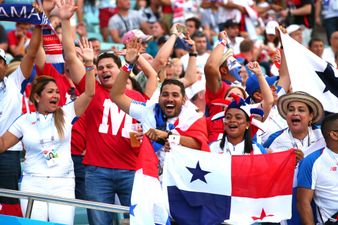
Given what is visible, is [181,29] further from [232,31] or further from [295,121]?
[232,31]

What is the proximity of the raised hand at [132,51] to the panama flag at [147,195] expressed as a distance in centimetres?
75

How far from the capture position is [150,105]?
9.19 meters

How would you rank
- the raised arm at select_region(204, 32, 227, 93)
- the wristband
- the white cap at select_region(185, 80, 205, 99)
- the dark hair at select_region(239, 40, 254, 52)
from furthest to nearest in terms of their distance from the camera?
the dark hair at select_region(239, 40, 254, 52)
the white cap at select_region(185, 80, 205, 99)
the raised arm at select_region(204, 32, 227, 93)
the wristband

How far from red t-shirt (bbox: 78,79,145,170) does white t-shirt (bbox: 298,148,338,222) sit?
176cm

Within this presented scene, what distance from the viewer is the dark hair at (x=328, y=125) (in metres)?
8.74

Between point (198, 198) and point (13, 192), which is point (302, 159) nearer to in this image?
point (198, 198)

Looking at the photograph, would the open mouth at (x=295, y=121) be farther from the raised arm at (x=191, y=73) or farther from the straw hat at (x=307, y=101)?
the raised arm at (x=191, y=73)

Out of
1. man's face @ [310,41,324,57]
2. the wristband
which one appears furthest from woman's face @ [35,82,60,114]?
man's face @ [310,41,324,57]

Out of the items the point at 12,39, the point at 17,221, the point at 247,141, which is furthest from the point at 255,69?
the point at 12,39

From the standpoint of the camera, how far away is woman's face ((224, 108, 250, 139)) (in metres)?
9.17

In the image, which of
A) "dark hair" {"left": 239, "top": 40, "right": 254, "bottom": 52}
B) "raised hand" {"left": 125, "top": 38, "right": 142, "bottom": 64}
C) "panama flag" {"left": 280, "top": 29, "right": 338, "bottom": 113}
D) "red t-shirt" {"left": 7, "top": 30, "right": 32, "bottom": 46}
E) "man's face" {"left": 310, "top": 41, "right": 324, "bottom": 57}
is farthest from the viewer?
"red t-shirt" {"left": 7, "top": 30, "right": 32, "bottom": 46}

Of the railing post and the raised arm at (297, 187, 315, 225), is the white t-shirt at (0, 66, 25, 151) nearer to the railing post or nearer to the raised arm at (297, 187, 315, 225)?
the railing post

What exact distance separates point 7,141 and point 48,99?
0.52 meters

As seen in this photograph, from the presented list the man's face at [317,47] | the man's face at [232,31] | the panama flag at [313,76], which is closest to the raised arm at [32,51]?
the panama flag at [313,76]
